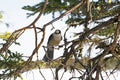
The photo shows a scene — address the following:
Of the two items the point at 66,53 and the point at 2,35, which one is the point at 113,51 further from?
the point at 2,35

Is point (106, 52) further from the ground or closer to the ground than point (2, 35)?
further from the ground

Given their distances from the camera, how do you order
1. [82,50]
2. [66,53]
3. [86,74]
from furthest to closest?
[82,50] → [66,53] → [86,74]

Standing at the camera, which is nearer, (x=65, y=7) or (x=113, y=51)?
(x=113, y=51)

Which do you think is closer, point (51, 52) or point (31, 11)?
point (31, 11)

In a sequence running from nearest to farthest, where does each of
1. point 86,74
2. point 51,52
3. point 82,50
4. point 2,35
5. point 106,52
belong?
point 86,74, point 106,52, point 82,50, point 51,52, point 2,35

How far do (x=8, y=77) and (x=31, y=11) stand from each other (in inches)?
107

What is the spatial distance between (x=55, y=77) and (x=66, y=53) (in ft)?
0.92

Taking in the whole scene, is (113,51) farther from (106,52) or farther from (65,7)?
(65,7)

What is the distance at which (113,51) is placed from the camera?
3383 millimetres

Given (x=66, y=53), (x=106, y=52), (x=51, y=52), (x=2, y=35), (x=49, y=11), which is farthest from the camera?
(x=2, y=35)

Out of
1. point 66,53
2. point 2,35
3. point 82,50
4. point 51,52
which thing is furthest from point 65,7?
point 2,35

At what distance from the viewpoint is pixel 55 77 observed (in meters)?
3.42

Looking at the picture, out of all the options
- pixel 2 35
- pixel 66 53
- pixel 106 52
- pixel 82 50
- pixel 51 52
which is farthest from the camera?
pixel 2 35

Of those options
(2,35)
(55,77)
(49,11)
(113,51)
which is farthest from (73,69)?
(2,35)
